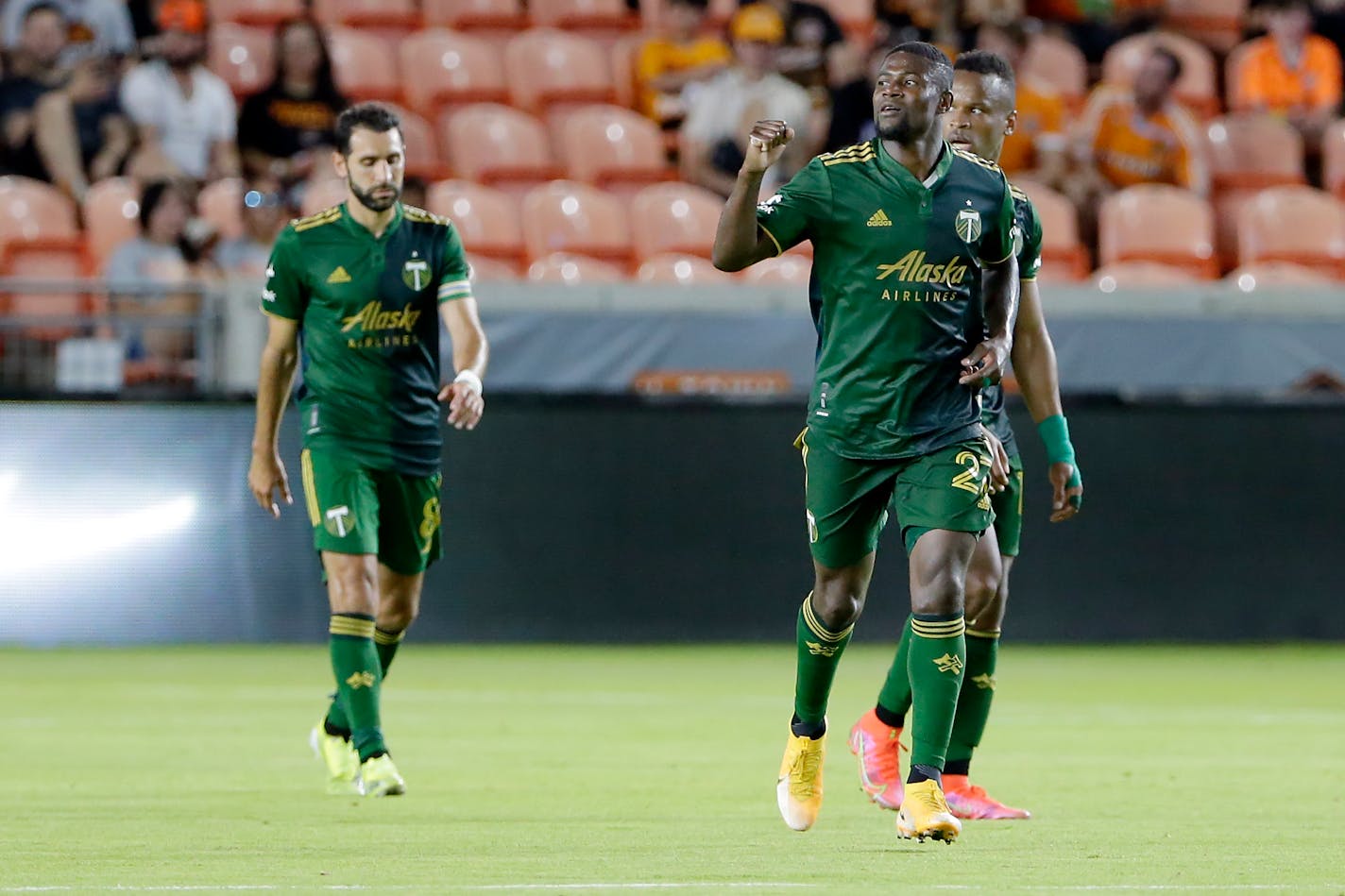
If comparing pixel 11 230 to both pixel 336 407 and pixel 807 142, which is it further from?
pixel 336 407

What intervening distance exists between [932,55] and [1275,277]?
10.1m

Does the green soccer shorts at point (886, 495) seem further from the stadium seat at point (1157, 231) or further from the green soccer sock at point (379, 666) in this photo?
the stadium seat at point (1157, 231)

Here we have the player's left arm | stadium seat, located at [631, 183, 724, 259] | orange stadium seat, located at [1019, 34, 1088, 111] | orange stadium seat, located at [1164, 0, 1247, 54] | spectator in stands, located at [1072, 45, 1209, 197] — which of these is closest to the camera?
the player's left arm

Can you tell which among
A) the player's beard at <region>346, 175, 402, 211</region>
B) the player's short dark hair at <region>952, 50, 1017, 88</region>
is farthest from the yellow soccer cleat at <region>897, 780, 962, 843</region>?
the player's beard at <region>346, 175, 402, 211</region>

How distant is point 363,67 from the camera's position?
17.7m

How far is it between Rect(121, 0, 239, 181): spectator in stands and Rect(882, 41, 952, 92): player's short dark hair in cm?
1045

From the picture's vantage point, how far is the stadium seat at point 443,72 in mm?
17781

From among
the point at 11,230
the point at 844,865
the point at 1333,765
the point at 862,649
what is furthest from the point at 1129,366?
the point at 844,865

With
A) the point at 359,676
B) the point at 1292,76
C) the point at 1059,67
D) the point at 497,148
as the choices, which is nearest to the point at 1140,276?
the point at 1059,67

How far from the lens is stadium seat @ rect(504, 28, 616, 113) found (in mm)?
17875

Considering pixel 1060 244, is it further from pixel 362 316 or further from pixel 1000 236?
pixel 1000 236

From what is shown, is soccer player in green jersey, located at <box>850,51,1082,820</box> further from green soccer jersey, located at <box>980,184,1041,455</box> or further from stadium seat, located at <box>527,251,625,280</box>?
stadium seat, located at <box>527,251,625,280</box>

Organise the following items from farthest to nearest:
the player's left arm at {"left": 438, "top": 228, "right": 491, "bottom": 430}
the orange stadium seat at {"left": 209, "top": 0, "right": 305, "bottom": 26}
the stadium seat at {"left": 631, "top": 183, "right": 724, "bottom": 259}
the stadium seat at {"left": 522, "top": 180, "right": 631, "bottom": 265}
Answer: the orange stadium seat at {"left": 209, "top": 0, "right": 305, "bottom": 26} → the stadium seat at {"left": 522, "top": 180, "right": 631, "bottom": 265} → the stadium seat at {"left": 631, "top": 183, "right": 724, "bottom": 259} → the player's left arm at {"left": 438, "top": 228, "right": 491, "bottom": 430}

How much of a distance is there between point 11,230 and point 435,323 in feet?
26.1
